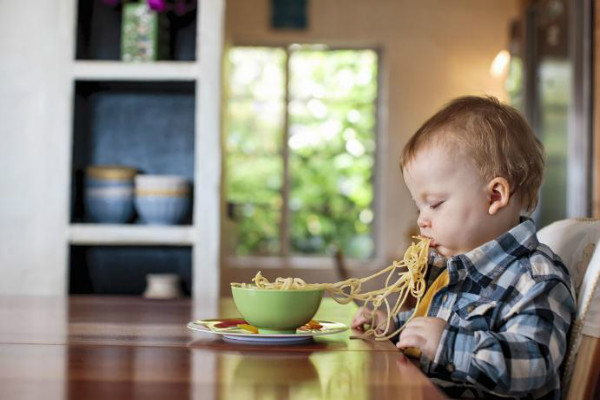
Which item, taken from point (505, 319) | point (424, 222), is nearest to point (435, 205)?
point (424, 222)

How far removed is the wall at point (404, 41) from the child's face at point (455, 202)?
5703mm

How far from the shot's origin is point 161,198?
2686 mm

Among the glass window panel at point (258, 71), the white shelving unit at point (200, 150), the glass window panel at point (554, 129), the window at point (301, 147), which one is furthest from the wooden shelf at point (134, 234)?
the glass window panel at point (258, 71)

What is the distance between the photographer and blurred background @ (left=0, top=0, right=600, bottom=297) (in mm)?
2709

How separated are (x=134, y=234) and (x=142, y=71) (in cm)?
50

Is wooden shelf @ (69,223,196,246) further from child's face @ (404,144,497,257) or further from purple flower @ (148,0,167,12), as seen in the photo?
child's face @ (404,144,497,257)

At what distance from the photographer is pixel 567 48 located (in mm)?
5215

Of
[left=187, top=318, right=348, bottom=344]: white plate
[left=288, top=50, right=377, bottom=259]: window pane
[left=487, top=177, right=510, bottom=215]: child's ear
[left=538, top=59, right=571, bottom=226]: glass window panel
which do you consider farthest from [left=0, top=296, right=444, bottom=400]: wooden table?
[left=288, top=50, right=377, bottom=259]: window pane

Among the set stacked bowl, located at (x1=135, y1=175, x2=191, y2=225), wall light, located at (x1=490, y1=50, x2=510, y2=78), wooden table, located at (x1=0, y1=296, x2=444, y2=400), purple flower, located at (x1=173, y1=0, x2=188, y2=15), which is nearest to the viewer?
wooden table, located at (x1=0, y1=296, x2=444, y2=400)

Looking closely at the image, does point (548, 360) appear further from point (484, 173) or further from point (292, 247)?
point (292, 247)

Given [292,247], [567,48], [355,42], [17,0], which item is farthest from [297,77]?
[17,0]

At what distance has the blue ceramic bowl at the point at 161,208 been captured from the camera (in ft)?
8.83

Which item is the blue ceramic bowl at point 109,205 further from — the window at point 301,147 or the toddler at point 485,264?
the window at point 301,147

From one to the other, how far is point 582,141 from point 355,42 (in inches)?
101
